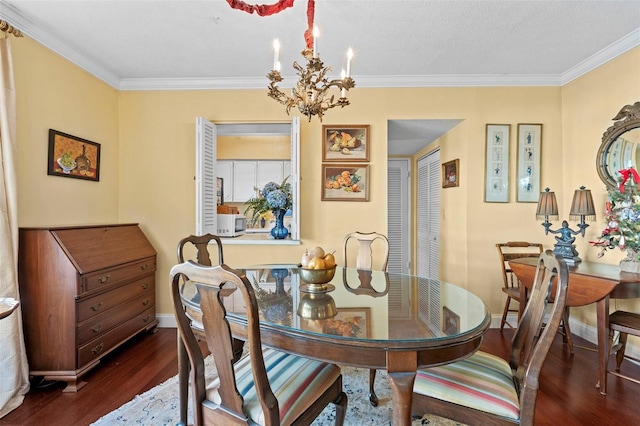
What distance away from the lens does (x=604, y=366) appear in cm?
195

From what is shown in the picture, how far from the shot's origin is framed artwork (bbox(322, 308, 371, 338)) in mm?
1146

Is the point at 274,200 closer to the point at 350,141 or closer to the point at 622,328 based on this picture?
Answer: the point at 350,141

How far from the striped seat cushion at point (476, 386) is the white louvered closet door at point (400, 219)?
3798 millimetres

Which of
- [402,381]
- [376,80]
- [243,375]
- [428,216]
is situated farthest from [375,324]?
[428,216]

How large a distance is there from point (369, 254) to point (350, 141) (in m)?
1.24

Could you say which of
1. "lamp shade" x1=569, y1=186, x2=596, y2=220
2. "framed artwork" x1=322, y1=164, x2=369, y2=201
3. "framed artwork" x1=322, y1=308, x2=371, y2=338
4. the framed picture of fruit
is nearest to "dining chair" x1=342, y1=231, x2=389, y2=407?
"framed artwork" x1=322, y1=308, x2=371, y2=338

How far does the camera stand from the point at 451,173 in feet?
11.3

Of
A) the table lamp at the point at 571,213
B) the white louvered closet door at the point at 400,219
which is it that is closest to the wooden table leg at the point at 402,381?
the table lamp at the point at 571,213

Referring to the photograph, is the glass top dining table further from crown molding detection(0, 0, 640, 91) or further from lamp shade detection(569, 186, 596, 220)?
crown molding detection(0, 0, 640, 91)

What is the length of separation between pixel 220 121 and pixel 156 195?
1054 mm

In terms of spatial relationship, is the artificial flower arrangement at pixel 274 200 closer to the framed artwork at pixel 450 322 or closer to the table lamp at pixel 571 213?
the framed artwork at pixel 450 322

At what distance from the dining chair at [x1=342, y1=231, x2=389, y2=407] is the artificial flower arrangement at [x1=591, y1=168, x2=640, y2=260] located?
64.2 inches

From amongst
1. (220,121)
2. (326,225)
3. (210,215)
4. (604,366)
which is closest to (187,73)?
(220,121)

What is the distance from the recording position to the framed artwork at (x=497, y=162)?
305 centimetres
